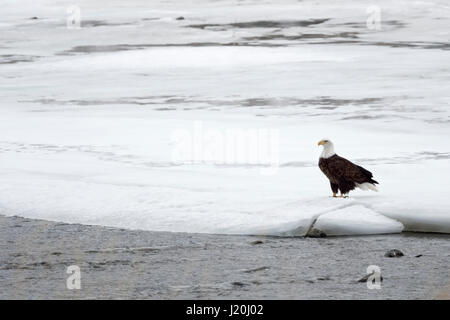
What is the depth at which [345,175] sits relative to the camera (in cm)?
750

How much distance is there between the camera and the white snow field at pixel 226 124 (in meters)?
7.48

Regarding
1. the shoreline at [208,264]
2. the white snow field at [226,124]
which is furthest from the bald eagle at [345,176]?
the shoreline at [208,264]

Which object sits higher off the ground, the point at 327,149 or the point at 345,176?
the point at 327,149

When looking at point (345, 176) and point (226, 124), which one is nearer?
point (345, 176)

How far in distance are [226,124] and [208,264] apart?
547 centimetres

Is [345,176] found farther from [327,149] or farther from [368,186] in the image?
[327,149]

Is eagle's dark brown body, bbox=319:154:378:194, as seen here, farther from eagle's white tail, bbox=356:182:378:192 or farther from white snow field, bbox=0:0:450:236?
white snow field, bbox=0:0:450:236

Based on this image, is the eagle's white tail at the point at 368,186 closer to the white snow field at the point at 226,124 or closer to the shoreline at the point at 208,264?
the white snow field at the point at 226,124

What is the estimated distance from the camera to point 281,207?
743cm

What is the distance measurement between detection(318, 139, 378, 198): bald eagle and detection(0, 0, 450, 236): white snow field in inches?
4.6

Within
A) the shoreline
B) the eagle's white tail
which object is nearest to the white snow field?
the eagle's white tail

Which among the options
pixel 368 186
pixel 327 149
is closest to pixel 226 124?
pixel 327 149

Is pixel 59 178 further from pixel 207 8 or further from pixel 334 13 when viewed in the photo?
pixel 207 8

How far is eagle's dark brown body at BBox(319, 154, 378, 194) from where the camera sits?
750 cm
